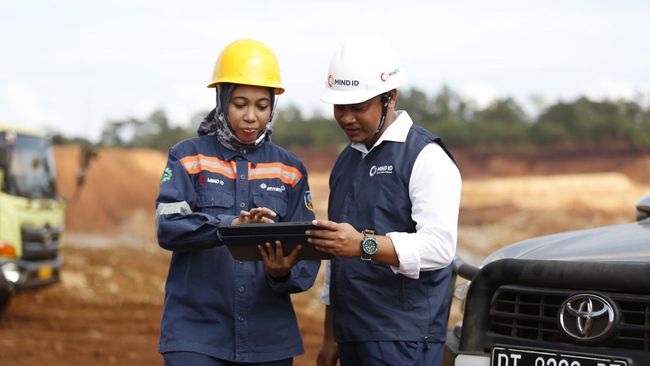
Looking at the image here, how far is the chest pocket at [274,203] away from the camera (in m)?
3.62

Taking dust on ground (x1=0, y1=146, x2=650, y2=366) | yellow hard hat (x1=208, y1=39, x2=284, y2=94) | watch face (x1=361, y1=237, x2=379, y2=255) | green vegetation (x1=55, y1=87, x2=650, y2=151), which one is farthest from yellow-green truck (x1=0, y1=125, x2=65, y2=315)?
green vegetation (x1=55, y1=87, x2=650, y2=151)

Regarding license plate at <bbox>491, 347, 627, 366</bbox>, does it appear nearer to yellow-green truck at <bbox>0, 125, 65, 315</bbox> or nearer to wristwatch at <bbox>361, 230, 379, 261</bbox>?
wristwatch at <bbox>361, 230, 379, 261</bbox>

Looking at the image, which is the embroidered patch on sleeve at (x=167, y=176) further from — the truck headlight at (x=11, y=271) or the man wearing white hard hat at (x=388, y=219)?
the truck headlight at (x=11, y=271)

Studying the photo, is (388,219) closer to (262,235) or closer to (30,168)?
(262,235)

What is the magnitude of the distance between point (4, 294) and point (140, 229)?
2127 centimetres

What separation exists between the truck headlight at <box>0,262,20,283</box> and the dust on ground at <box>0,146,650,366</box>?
670mm

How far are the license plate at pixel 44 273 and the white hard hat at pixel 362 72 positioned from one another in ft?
27.4

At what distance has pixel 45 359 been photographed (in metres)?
9.09

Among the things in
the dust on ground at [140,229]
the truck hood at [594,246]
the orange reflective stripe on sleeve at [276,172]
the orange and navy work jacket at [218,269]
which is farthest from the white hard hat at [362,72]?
the dust on ground at [140,229]

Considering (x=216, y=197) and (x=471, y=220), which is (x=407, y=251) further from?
(x=471, y=220)

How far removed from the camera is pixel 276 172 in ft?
12.2

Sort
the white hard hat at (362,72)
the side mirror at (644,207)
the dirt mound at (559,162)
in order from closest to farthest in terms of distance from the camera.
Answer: the white hard hat at (362,72) < the side mirror at (644,207) < the dirt mound at (559,162)

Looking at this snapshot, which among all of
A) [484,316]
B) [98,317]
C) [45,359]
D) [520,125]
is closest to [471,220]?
[520,125]

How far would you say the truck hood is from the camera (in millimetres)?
3559
